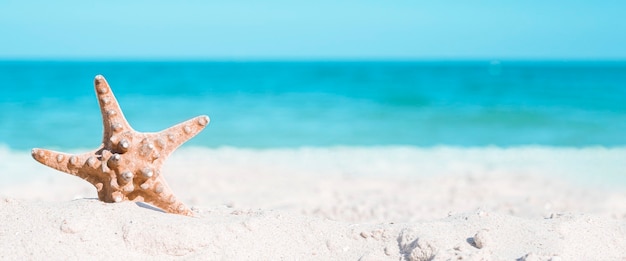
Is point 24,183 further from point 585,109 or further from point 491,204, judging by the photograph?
point 585,109

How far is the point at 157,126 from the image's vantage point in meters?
17.0

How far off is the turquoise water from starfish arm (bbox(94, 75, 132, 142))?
9.53m

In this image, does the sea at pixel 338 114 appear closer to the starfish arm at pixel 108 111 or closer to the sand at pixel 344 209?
the sand at pixel 344 209

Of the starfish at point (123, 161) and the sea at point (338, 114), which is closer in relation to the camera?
the starfish at point (123, 161)

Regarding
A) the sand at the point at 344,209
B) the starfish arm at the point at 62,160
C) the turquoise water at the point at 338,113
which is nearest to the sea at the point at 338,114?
the turquoise water at the point at 338,113

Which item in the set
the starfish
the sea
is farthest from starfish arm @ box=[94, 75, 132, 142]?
the sea

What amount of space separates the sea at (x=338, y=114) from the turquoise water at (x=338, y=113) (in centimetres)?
3

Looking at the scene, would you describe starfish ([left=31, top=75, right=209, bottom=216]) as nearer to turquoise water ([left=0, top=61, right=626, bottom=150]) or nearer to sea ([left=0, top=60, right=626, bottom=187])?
sea ([left=0, top=60, right=626, bottom=187])

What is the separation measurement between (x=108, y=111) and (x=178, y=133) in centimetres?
39

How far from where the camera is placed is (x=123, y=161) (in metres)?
3.23

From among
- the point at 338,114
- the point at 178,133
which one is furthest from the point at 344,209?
the point at 338,114

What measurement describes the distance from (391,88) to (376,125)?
40.4 ft

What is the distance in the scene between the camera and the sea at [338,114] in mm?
14094

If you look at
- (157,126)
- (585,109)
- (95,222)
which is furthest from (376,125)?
(95,222)
